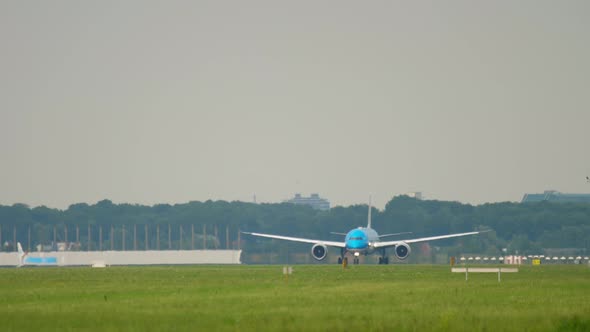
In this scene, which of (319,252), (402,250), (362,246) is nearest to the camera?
(362,246)

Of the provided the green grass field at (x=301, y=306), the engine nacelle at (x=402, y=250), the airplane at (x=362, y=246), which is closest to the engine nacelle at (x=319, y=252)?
the airplane at (x=362, y=246)

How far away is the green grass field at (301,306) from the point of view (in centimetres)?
3416

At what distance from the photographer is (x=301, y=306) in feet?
135

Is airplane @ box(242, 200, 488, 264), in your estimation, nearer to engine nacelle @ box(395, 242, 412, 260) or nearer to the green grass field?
engine nacelle @ box(395, 242, 412, 260)

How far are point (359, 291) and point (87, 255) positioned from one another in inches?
4496

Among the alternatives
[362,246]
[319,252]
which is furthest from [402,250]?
[319,252]

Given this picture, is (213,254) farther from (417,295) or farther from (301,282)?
(417,295)

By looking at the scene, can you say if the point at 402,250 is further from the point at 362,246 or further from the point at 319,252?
the point at 319,252

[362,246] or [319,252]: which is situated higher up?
[362,246]

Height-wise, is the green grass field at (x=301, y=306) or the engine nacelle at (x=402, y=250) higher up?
the engine nacelle at (x=402, y=250)

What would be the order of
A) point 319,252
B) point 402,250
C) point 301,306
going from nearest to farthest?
1. point 301,306
2. point 402,250
3. point 319,252

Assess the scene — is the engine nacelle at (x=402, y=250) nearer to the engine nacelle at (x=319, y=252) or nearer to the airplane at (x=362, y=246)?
the airplane at (x=362, y=246)

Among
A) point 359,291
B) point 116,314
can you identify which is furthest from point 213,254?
point 116,314

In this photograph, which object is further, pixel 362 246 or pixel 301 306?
pixel 362 246
